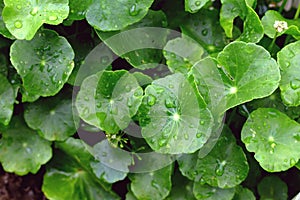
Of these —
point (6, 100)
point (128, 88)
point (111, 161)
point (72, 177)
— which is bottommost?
point (72, 177)

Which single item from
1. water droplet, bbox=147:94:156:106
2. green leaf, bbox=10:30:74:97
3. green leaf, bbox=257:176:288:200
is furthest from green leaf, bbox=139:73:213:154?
green leaf, bbox=257:176:288:200

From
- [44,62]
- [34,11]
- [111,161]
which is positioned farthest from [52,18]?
[111,161]

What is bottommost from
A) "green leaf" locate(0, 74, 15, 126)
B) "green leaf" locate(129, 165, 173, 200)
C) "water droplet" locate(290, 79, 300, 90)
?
"green leaf" locate(129, 165, 173, 200)

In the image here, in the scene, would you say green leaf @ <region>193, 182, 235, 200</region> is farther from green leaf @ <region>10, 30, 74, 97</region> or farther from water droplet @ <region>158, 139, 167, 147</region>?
green leaf @ <region>10, 30, 74, 97</region>

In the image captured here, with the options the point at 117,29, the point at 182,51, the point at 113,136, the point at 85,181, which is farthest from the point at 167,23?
the point at 85,181

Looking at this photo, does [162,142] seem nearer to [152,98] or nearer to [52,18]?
[152,98]

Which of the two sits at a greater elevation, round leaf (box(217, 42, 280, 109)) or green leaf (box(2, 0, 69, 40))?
green leaf (box(2, 0, 69, 40))

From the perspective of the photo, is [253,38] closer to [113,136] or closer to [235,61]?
[235,61]

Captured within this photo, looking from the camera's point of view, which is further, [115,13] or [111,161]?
[111,161]
